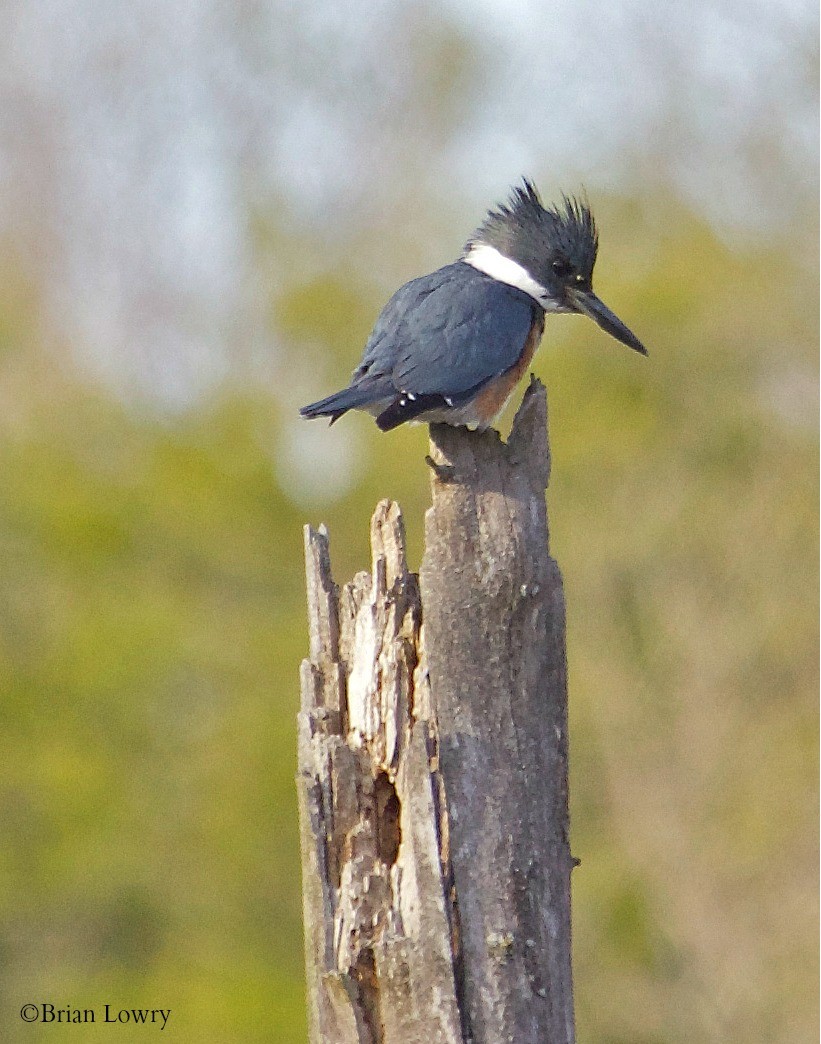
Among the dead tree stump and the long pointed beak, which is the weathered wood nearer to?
the dead tree stump

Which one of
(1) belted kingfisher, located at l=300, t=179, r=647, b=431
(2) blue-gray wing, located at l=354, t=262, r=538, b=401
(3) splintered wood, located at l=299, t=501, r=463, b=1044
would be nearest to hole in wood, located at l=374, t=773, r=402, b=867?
(3) splintered wood, located at l=299, t=501, r=463, b=1044

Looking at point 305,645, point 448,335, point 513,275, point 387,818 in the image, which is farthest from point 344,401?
point 305,645

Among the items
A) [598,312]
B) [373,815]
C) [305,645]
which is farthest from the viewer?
[305,645]

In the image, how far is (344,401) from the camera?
4875 mm

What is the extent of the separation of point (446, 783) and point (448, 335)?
1.85 metres

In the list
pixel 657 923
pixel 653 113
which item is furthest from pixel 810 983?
pixel 653 113

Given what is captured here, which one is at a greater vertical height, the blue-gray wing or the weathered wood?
the blue-gray wing

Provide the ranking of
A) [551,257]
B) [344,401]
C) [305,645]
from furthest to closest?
[305,645] → [551,257] → [344,401]

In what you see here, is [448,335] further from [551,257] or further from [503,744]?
[503,744]

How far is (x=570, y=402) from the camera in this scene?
16438 mm

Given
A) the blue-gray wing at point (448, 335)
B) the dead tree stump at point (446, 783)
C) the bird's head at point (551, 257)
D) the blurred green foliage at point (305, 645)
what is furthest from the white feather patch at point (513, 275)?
the blurred green foliage at point (305, 645)

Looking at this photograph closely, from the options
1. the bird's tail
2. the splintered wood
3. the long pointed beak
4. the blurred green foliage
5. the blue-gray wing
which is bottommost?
the splintered wood

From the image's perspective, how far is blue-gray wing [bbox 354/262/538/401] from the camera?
198 inches

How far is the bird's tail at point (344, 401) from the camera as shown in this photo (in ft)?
15.6
